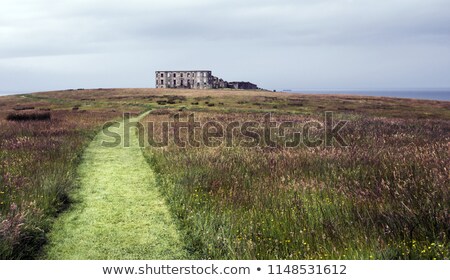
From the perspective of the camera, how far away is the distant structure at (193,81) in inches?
5453

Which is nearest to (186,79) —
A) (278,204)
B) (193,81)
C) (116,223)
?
(193,81)

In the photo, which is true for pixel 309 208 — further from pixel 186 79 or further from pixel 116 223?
pixel 186 79

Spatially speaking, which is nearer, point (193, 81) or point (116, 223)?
point (116, 223)

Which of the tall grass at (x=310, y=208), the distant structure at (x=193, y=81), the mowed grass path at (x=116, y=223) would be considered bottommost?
the mowed grass path at (x=116, y=223)

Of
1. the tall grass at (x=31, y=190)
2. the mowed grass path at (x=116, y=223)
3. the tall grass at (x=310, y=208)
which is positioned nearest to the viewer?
the tall grass at (x=310, y=208)

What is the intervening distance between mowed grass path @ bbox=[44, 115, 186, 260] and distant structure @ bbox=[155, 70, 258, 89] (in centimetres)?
13081

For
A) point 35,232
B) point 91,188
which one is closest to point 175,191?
point 91,188

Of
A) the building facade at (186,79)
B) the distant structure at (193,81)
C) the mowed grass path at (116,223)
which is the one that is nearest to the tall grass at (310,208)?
the mowed grass path at (116,223)

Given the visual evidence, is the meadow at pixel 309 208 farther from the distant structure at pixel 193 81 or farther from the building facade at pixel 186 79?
the distant structure at pixel 193 81

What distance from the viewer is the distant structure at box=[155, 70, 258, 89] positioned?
138 metres

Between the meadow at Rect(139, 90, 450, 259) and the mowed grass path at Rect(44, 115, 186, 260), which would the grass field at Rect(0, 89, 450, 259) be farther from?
the mowed grass path at Rect(44, 115, 186, 260)

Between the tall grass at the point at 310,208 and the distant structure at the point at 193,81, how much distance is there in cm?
13121

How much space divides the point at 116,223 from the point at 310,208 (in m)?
3.38

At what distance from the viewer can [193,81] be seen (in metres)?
140
